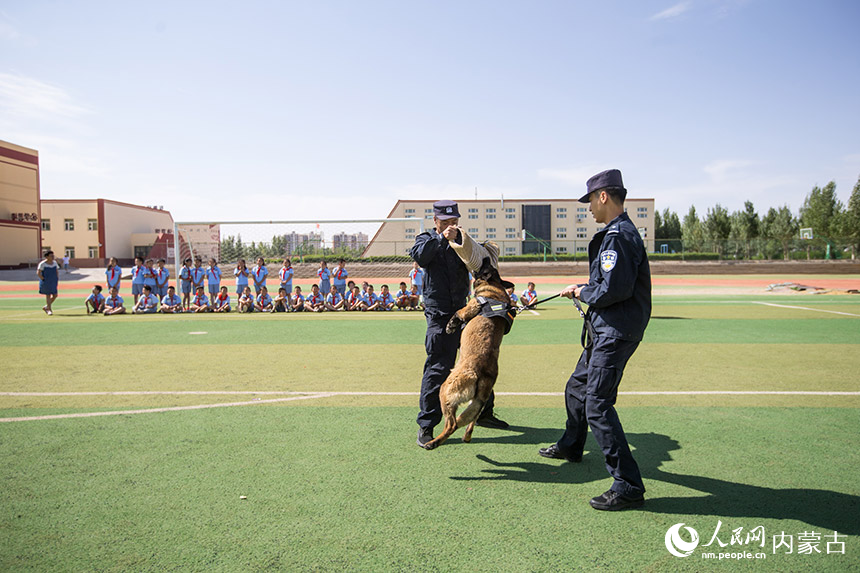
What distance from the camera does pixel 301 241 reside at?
23.9 metres

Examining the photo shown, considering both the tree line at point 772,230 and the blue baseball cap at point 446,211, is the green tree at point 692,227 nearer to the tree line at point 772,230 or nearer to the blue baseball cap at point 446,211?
the tree line at point 772,230

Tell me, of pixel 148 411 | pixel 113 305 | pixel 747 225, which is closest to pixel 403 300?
pixel 113 305

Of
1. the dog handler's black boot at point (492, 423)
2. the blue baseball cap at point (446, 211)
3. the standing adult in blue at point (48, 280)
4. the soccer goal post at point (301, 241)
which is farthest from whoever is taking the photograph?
the soccer goal post at point (301, 241)

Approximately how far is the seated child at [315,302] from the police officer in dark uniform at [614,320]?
15189 mm

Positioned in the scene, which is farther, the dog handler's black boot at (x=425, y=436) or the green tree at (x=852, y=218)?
the green tree at (x=852, y=218)

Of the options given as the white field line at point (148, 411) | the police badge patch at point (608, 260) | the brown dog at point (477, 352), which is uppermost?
the police badge patch at point (608, 260)

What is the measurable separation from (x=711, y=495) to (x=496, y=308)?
194cm

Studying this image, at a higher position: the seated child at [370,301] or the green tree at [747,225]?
the green tree at [747,225]

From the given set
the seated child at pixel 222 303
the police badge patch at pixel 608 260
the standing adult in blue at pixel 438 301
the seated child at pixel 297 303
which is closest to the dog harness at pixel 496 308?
the standing adult in blue at pixel 438 301

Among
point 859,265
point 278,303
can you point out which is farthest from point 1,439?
point 859,265

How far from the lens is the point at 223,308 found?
59.1 ft

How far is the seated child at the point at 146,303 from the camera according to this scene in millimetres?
17484

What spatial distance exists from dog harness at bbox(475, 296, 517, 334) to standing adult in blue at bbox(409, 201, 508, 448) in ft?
1.25

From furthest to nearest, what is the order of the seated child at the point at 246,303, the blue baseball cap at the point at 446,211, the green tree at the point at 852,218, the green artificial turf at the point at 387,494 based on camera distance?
the green tree at the point at 852,218 < the seated child at the point at 246,303 < the blue baseball cap at the point at 446,211 < the green artificial turf at the point at 387,494
